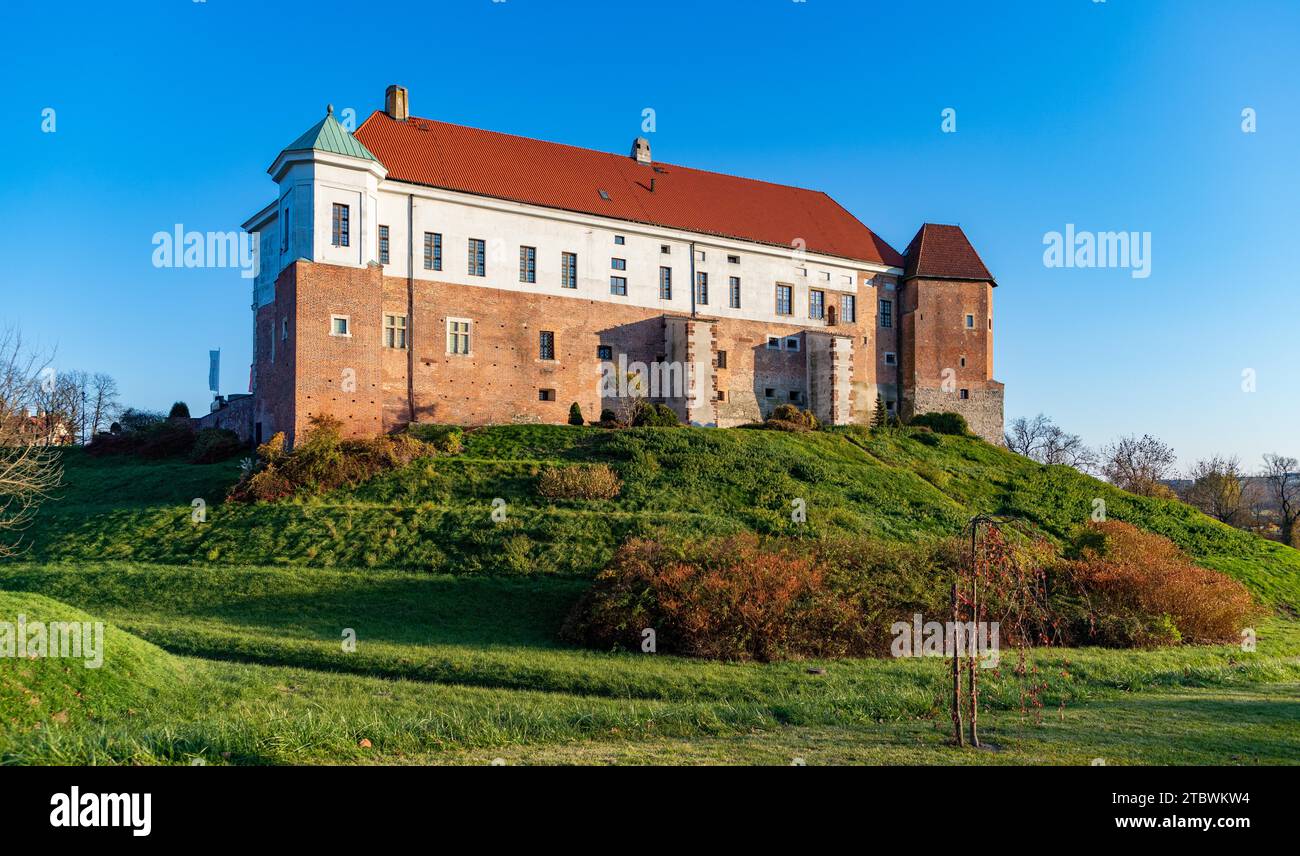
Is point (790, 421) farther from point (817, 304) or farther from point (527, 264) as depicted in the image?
point (527, 264)

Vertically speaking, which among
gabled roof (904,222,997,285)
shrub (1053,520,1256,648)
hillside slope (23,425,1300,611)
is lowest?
shrub (1053,520,1256,648)

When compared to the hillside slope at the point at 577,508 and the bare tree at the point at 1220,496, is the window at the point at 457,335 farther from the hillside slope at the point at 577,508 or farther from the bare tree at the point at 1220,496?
the bare tree at the point at 1220,496

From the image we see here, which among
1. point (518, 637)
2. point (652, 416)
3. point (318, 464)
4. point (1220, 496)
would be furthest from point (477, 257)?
point (1220, 496)

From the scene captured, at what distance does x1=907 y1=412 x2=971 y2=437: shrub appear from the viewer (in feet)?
154

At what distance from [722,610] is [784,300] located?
34.0 metres

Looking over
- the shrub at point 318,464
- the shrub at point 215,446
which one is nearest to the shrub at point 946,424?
the shrub at point 318,464

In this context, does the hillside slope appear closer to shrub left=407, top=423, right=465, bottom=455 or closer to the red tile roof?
shrub left=407, top=423, right=465, bottom=455

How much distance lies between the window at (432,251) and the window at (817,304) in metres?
21.6

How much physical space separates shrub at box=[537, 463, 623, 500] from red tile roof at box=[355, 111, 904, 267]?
17127 millimetres

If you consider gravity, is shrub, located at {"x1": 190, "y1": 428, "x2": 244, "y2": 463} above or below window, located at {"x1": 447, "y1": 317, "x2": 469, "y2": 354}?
below

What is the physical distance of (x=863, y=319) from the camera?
50812 mm

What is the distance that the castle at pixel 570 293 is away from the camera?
33844 millimetres

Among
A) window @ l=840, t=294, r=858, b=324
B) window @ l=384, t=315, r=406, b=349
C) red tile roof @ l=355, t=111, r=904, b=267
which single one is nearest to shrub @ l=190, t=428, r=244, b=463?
window @ l=384, t=315, r=406, b=349
